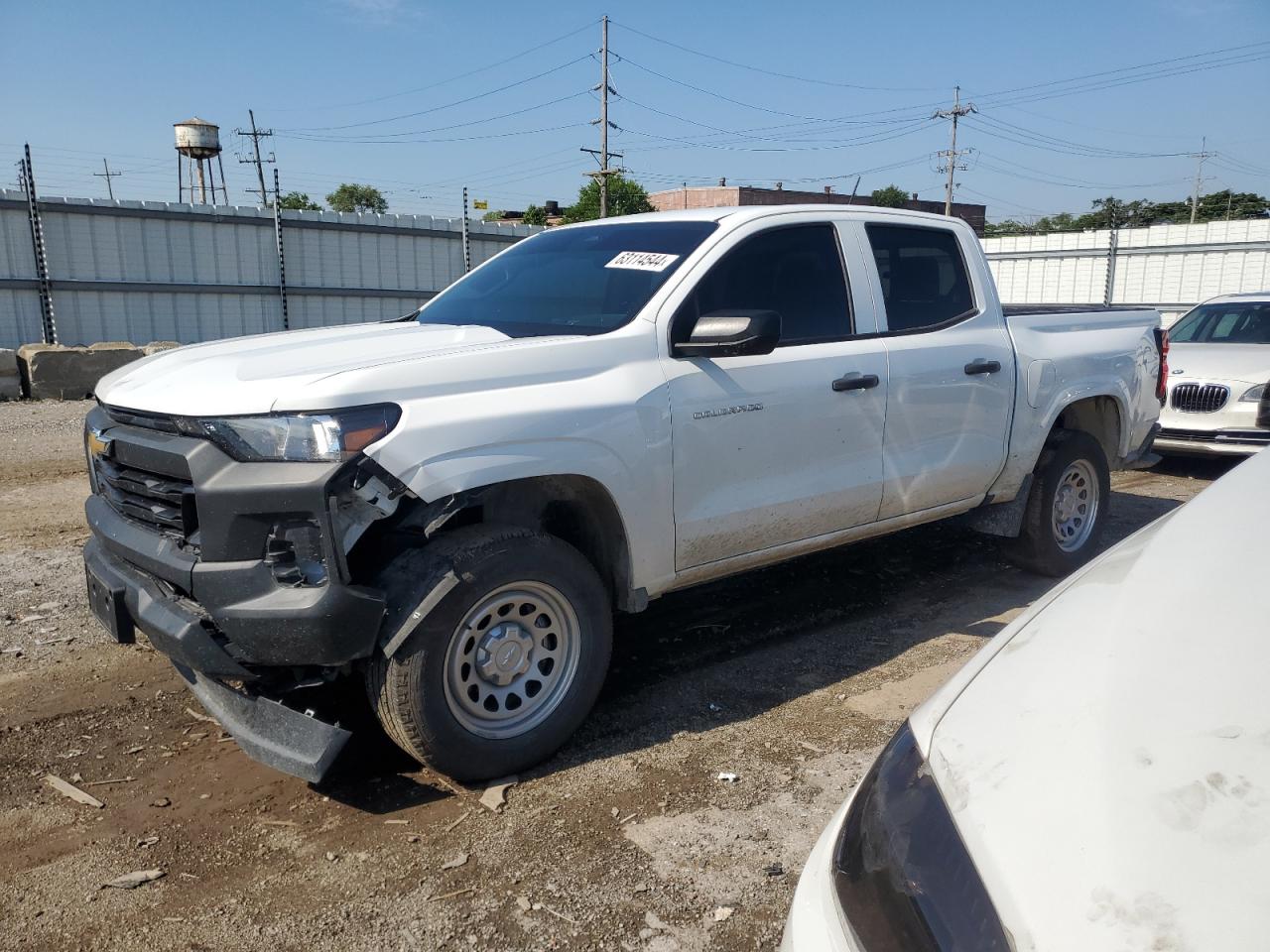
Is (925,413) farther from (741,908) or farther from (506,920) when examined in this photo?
(506,920)

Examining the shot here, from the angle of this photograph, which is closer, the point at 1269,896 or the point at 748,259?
the point at 1269,896

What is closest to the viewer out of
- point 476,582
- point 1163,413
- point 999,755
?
point 999,755

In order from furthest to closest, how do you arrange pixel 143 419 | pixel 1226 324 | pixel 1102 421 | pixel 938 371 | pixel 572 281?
pixel 1226 324 → pixel 1102 421 → pixel 938 371 → pixel 572 281 → pixel 143 419

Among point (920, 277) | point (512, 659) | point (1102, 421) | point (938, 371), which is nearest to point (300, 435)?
point (512, 659)

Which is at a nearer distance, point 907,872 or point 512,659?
point 907,872

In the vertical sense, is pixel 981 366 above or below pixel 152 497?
above

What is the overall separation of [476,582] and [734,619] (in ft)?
7.22

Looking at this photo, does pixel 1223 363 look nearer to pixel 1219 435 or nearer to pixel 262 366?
pixel 1219 435

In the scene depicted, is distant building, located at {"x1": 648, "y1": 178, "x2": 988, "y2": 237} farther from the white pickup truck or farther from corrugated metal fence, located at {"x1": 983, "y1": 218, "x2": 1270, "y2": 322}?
the white pickup truck

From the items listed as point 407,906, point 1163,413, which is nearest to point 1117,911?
point 407,906

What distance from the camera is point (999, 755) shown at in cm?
A: 159

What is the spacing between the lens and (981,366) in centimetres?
509

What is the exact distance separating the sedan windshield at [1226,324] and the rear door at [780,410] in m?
6.88

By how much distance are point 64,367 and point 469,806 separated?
37.3ft
